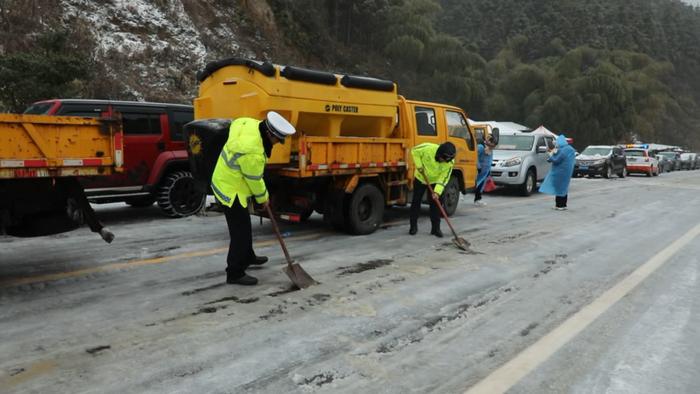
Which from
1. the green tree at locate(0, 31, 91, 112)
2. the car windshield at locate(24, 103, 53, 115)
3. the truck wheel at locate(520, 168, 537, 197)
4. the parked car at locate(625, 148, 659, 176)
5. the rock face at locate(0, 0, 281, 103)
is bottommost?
the truck wheel at locate(520, 168, 537, 197)

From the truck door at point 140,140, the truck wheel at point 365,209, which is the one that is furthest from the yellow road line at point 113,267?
the truck door at point 140,140

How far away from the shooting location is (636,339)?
4164mm

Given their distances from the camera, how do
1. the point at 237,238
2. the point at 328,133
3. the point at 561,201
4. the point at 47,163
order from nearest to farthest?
1. the point at 47,163
2. the point at 237,238
3. the point at 328,133
4. the point at 561,201

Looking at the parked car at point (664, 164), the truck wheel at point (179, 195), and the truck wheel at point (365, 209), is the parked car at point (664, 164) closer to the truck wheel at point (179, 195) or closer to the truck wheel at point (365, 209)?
the truck wheel at point (365, 209)

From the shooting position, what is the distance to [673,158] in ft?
119

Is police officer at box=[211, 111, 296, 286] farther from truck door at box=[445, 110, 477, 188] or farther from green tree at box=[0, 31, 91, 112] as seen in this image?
green tree at box=[0, 31, 91, 112]

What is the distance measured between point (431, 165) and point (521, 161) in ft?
25.0

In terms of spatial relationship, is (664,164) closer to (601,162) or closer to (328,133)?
(601,162)

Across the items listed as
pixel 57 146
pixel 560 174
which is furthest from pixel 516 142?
pixel 57 146

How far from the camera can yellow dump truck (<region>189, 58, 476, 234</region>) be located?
7.02 meters

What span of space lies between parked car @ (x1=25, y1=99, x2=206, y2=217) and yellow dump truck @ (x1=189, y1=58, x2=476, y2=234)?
58.4 inches

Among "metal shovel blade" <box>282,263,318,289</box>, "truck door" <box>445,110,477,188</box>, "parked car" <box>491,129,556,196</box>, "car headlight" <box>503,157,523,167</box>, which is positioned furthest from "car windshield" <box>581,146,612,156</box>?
"metal shovel blade" <box>282,263,318,289</box>

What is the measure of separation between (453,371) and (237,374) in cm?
137

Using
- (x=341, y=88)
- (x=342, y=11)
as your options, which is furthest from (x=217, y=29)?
(x=341, y=88)
